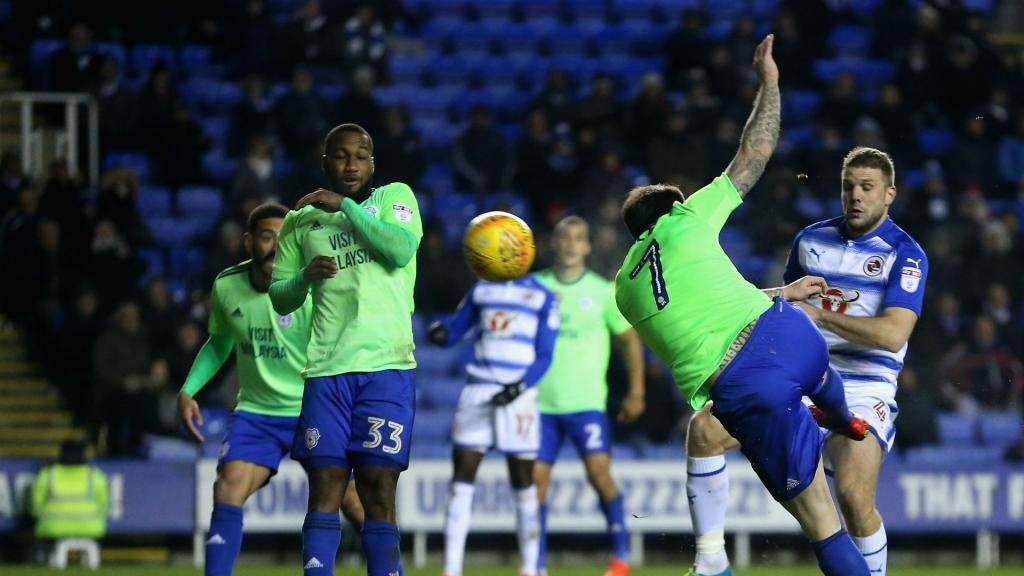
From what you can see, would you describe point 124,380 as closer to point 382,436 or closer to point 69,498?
point 69,498

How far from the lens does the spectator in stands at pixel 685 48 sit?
18.5 meters

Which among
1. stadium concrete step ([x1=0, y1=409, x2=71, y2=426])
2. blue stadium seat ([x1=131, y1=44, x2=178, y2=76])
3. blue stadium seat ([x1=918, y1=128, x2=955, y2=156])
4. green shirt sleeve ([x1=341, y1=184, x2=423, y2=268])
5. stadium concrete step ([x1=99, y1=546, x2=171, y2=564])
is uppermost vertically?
blue stadium seat ([x1=131, y1=44, x2=178, y2=76])

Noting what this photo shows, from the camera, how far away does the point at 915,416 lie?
14984 millimetres

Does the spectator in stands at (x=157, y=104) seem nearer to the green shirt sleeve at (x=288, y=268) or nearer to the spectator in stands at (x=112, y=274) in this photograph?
the spectator in stands at (x=112, y=274)

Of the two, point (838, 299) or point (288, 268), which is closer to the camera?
point (288, 268)

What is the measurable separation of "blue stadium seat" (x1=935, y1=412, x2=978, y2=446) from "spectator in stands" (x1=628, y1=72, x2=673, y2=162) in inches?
170

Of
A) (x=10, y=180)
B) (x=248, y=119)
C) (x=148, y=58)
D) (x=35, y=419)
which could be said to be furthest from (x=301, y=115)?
(x=35, y=419)

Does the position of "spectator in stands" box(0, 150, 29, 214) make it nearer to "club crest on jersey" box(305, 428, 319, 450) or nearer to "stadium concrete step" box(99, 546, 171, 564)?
"stadium concrete step" box(99, 546, 171, 564)

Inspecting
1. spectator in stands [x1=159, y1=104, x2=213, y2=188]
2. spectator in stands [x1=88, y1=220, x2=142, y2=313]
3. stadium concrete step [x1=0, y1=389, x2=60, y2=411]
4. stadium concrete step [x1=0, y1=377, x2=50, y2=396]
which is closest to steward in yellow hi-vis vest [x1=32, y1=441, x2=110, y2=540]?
spectator in stands [x1=88, y1=220, x2=142, y2=313]

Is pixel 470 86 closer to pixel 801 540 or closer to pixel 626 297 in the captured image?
pixel 801 540

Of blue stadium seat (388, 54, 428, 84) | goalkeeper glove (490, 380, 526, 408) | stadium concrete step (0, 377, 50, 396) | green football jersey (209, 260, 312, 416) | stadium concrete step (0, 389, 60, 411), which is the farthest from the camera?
blue stadium seat (388, 54, 428, 84)

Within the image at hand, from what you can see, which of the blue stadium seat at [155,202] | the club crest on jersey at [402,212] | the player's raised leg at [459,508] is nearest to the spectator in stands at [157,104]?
the blue stadium seat at [155,202]

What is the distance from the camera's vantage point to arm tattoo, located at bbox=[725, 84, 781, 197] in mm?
7137

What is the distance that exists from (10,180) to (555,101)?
5.73 metres
